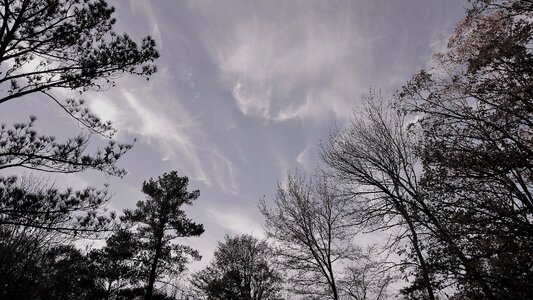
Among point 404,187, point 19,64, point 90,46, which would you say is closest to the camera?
point 19,64

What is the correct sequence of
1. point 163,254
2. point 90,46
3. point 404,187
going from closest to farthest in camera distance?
point 90,46 < point 404,187 < point 163,254

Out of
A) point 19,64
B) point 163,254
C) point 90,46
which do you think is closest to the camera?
point 19,64

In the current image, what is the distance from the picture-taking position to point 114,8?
7.10m

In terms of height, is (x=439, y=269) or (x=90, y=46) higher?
(x=90, y=46)

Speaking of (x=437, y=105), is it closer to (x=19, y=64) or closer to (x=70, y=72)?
(x=70, y=72)

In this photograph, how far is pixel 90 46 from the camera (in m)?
6.87

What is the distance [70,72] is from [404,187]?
10480 mm

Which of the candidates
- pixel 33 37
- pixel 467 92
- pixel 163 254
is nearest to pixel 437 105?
pixel 467 92

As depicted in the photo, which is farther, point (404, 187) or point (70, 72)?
point (404, 187)

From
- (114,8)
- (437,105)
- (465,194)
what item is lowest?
(465,194)

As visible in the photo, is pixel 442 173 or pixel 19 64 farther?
pixel 442 173

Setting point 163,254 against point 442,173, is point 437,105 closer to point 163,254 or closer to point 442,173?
point 442,173

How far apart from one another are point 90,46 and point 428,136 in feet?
32.3

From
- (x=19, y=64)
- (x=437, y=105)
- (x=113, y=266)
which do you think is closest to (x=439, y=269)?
(x=437, y=105)
